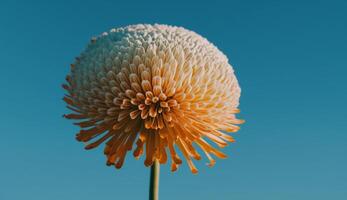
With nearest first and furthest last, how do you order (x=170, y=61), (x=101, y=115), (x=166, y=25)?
(x=170, y=61) < (x=101, y=115) < (x=166, y=25)

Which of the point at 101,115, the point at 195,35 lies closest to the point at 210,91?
the point at 195,35

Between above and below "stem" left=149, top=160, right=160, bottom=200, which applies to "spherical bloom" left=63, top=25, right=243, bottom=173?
above

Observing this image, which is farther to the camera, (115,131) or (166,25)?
(166,25)

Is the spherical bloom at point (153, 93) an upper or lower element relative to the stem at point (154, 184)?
upper

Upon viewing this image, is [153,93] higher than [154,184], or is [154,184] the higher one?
[153,93]

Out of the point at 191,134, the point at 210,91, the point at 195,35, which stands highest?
the point at 195,35

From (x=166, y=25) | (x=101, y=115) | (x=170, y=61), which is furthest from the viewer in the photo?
(x=166, y=25)

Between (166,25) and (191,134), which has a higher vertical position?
(166,25)

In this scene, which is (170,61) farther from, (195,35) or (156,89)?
(195,35)
